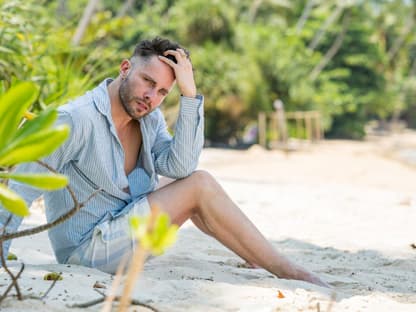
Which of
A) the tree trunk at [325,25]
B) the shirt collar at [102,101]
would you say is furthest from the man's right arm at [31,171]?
the tree trunk at [325,25]

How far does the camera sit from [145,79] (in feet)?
8.67

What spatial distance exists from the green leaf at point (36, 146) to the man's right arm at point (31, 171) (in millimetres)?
850

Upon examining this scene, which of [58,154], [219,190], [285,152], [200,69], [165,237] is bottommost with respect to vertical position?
[285,152]

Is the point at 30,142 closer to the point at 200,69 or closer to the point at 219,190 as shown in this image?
the point at 219,190

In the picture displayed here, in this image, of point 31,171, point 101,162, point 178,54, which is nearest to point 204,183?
point 101,162

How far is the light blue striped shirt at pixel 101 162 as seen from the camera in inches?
102

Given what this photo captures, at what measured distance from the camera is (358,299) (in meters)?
2.46

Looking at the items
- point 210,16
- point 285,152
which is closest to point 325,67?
point 210,16

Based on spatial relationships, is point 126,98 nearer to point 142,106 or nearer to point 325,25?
point 142,106

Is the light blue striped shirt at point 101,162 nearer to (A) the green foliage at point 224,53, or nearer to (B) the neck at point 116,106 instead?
(B) the neck at point 116,106

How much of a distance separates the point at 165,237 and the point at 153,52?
1824 millimetres

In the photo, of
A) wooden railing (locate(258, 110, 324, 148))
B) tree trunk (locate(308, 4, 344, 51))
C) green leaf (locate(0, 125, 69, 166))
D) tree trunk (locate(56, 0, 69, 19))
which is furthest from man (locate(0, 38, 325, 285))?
tree trunk (locate(308, 4, 344, 51))

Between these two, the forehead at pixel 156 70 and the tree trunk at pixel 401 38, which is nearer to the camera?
the forehead at pixel 156 70

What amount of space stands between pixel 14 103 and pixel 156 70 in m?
1.22
